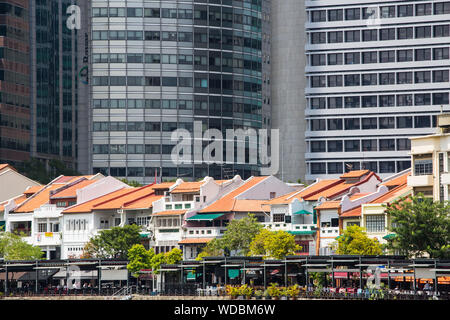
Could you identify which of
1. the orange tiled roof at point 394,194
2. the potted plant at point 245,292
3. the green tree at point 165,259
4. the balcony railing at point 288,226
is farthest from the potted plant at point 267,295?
the green tree at point 165,259

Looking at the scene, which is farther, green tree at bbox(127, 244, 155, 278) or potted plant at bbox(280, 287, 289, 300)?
green tree at bbox(127, 244, 155, 278)

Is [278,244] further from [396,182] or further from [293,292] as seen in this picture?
[396,182]

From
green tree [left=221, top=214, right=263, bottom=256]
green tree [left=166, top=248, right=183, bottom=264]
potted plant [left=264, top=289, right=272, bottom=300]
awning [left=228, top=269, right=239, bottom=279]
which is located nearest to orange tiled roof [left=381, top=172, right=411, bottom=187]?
green tree [left=221, top=214, right=263, bottom=256]

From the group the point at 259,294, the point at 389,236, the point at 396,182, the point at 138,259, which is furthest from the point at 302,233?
the point at 259,294

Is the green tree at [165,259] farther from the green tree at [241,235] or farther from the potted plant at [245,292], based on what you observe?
the potted plant at [245,292]

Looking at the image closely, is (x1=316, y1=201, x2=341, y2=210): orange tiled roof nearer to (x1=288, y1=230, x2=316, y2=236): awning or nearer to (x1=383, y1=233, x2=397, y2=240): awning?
(x1=288, y1=230, x2=316, y2=236): awning

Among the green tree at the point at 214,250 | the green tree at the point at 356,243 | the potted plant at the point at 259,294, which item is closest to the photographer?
the potted plant at the point at 259,294

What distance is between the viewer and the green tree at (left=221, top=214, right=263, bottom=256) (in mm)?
193250

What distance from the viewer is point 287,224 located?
7790 inches

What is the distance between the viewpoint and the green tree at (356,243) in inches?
6860

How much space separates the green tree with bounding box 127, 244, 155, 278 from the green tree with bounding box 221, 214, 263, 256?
10.9 metres

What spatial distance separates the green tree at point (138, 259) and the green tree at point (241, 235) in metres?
10.9
